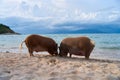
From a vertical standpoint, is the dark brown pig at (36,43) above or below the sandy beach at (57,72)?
above

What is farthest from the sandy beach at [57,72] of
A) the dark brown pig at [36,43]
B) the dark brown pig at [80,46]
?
the dark brown pig at [80,46]

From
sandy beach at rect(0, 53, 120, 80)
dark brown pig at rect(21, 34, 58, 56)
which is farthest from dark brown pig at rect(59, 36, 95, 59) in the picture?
sandy beach at rect(0, 53, 120, 80)

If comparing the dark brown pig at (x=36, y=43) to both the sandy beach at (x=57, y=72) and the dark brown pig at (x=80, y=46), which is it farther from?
the sandy beach at (x=57, y=72)

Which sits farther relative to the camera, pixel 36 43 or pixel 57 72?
pixel 36 43

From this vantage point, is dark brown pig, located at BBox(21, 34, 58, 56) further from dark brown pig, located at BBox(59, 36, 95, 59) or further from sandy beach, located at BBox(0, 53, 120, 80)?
sandy beach, located at BBox(0, 53, 120, 80)

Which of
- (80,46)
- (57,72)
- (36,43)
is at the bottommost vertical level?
(57,72)

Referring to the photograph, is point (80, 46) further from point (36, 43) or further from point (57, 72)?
point (57, 72)

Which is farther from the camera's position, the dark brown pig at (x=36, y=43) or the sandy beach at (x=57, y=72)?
the dark brown pig at (x=36, y=43)

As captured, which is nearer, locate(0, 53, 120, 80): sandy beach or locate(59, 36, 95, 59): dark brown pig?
locate(0, 53, 120, 80): sandy beach

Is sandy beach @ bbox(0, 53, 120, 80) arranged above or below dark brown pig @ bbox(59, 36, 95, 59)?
below

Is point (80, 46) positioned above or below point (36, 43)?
below

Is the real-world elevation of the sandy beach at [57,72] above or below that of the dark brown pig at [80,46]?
below

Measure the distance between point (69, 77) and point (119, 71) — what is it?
1.37 metres

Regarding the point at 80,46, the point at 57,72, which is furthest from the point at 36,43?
the point at 57,72
